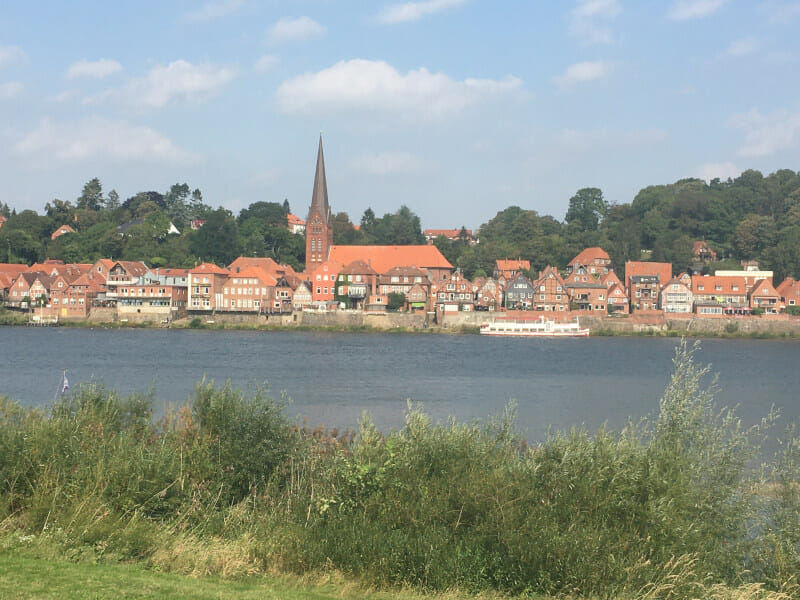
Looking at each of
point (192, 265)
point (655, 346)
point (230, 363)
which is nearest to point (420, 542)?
point (230, 363)

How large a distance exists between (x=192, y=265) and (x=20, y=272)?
56.6 ft

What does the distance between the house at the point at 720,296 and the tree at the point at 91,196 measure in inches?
3463

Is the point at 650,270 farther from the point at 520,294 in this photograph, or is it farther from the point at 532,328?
the point at 532,328

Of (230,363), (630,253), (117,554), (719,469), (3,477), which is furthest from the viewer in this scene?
(630,253)

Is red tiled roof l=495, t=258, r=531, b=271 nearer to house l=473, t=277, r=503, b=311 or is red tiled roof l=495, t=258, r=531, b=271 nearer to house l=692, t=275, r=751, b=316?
house l=473, t=277, r=503, b=311

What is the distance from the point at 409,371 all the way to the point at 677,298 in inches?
1651

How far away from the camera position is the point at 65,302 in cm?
7906

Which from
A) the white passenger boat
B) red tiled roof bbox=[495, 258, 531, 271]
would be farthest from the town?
red tiled roof bbox=[495, 258, 531, 271]

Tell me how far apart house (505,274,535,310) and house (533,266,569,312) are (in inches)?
64.5

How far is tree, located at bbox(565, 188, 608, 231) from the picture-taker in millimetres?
123537

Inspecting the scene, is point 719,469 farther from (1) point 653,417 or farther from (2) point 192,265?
(2) point 192,265

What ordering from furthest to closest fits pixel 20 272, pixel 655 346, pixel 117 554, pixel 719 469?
pixel 20 272 < pixel 655 346 < pixel 719 469 < pixel 117 554

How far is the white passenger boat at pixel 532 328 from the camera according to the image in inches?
2896

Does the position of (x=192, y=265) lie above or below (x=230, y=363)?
above
